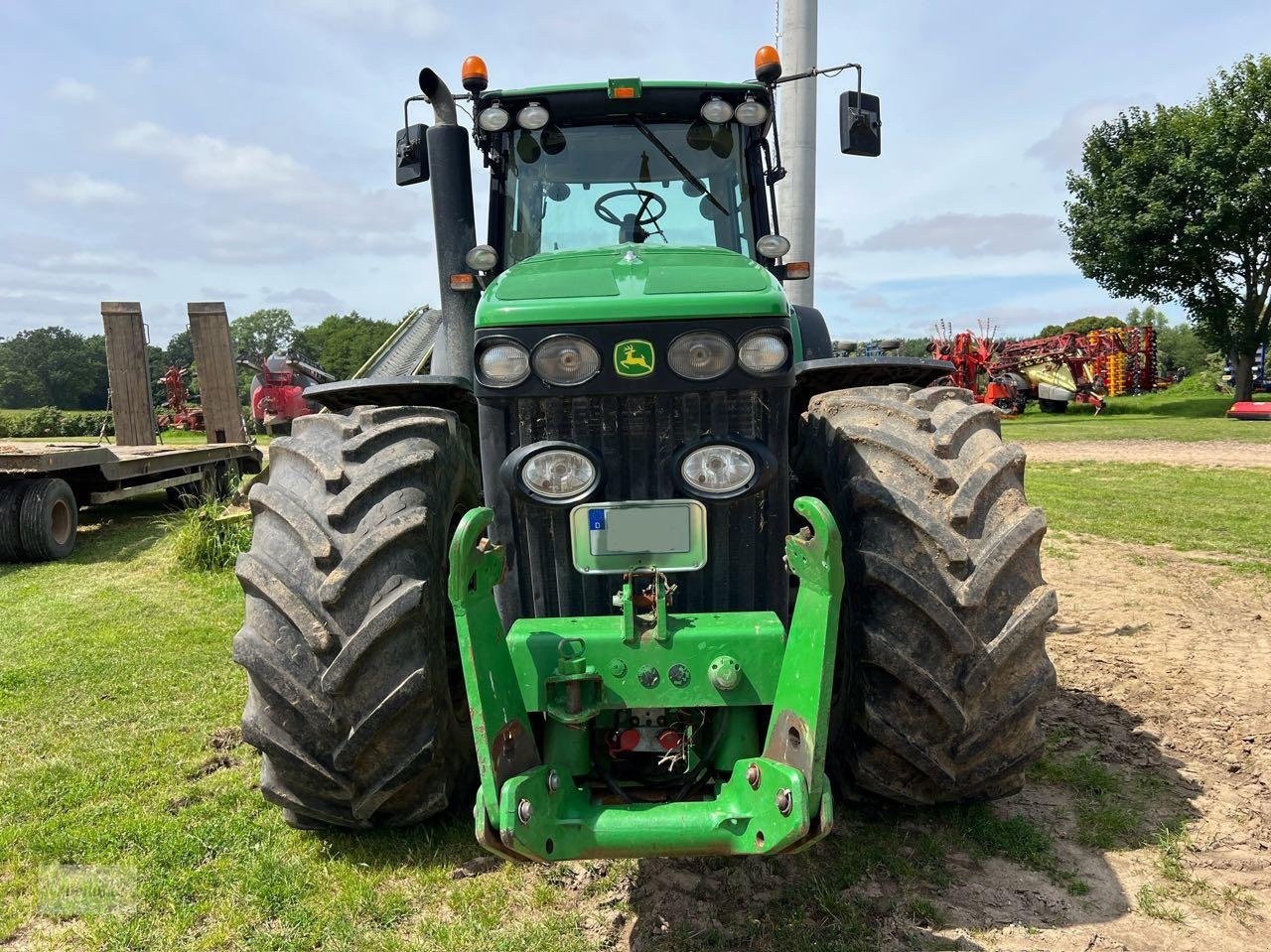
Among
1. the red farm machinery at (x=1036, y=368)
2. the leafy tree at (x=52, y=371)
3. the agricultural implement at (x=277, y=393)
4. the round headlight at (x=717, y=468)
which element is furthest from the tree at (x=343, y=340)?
the round headlight at (x=717, y=468)

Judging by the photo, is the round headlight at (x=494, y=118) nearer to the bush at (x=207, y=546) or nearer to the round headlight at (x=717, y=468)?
the round headlight at (x=717, y=468)

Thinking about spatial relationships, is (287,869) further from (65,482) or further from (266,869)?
(65,482)

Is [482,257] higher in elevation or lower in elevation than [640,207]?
lower

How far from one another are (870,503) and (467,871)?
1.74 metres

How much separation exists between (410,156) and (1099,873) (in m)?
4.12

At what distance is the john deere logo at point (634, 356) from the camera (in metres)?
2.63

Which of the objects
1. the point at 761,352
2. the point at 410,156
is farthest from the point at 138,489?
the point at 761,352

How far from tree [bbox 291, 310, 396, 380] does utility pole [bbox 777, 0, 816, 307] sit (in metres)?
45.0

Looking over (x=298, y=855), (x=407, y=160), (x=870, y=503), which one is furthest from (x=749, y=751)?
(x=407, y=160)

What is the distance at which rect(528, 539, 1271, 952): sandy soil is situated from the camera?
8.24 feet

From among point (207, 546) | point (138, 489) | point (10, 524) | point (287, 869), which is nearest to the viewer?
point (287, 869)

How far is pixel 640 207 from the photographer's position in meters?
4.05

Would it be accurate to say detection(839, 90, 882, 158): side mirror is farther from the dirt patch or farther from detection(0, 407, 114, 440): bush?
detection(0, 407, 114, 440): bush

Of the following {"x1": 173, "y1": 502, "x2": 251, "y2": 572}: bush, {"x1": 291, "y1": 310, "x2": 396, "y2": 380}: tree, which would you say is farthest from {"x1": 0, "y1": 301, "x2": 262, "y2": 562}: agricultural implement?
{"x1": 291, "y1": 310, "x2": 396, "y2": 380}: tree
